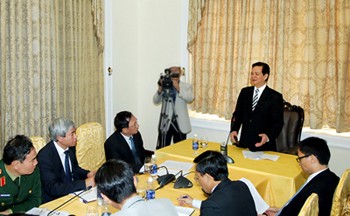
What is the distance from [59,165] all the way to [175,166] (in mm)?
914

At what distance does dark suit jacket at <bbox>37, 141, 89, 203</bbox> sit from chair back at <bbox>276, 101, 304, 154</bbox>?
235 cm

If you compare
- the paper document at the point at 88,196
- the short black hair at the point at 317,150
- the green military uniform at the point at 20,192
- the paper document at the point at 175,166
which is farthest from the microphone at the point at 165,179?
the short black hair at the point at 317,150

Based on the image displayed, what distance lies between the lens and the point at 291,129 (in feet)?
13.4

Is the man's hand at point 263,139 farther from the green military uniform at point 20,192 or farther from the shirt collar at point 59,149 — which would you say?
the green military uniform at point 20,192

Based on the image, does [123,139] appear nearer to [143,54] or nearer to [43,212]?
[43,212]

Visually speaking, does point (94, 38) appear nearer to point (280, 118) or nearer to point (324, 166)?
point (280, 118)

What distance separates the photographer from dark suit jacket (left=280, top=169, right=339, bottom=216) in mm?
2229

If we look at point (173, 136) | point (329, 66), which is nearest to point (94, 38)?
point (173, 136)

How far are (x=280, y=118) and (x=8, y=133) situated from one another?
291 centimetres

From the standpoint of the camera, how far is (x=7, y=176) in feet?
7.54

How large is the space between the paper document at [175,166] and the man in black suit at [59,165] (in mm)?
575

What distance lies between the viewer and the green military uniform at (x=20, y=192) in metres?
2.29

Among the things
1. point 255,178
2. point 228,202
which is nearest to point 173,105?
point 255,178

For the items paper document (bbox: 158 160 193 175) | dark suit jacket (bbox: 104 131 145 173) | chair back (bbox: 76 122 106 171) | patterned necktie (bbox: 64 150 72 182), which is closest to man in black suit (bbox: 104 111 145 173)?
dark suit jacket (bbox: 104 131 145 173)
